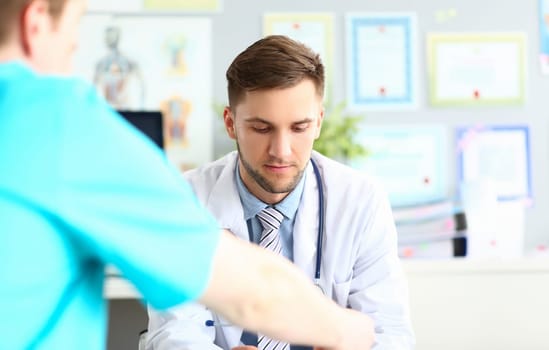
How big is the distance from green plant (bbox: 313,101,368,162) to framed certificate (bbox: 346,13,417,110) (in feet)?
0.26

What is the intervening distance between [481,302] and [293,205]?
0.69 m

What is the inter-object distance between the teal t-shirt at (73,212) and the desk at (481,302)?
55.8 inches

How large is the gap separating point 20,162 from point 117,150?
0.07 meters

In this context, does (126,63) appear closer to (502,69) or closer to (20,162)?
(502,69)

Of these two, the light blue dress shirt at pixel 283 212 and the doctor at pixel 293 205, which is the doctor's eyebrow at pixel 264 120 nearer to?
the doctor at pixel 293 205

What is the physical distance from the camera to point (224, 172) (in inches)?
63.4

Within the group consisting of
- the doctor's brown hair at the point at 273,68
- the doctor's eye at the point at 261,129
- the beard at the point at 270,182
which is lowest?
the beard at the point at 270,182

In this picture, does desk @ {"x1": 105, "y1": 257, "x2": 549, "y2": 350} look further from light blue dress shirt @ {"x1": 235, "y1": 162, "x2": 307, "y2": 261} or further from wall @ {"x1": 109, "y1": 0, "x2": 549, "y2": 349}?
wall @ {"x1": 109, "y1": 0, "x2": 549, "y2": 349}

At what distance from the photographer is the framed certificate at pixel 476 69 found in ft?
8.74

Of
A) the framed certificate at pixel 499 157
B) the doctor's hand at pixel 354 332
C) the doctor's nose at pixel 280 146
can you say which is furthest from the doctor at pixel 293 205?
the framed certificate at pixel 499 157

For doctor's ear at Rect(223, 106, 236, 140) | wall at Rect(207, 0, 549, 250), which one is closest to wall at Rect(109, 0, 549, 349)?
wall at Rect(207, 0, 549, 250)

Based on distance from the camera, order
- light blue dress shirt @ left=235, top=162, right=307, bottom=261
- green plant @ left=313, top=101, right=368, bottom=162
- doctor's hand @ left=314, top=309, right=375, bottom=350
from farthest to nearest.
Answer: green plant @ left=313, top=101, right=368, bottom=162 → light blue dress shirt @ left=235, top=162, right=307, bottom=261 → doctor's hand @ left=314, top=309, right=375, bottom=350

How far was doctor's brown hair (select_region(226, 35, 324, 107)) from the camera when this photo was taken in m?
1.45

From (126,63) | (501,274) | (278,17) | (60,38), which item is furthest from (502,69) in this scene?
(60,38)
